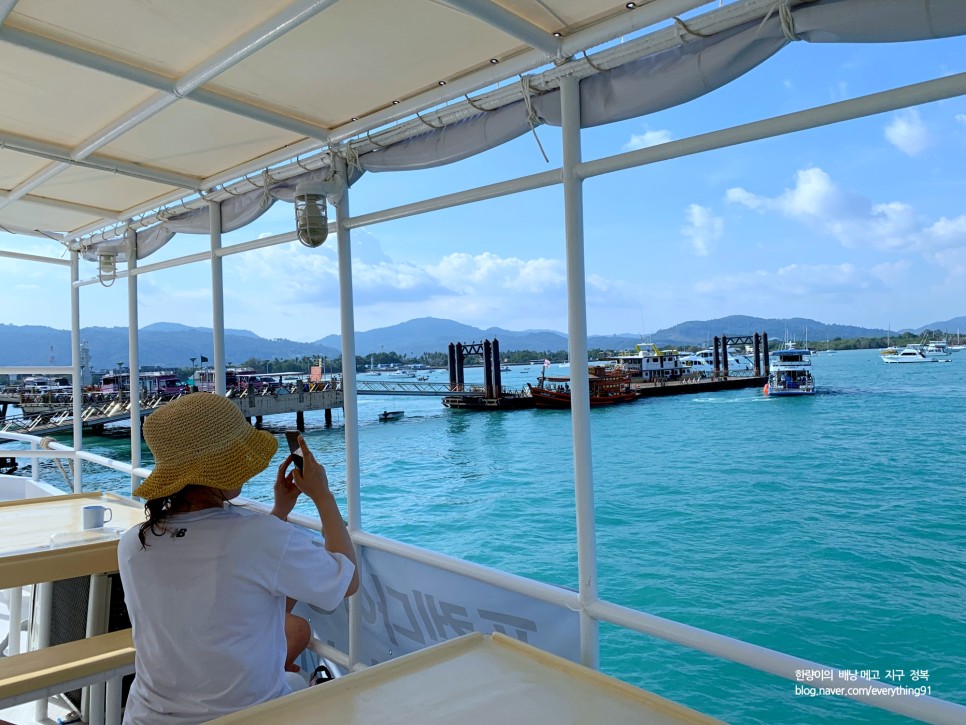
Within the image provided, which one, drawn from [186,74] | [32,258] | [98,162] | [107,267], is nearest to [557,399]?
[32,258]

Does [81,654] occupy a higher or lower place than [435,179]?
lower

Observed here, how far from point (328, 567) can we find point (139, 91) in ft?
4.71

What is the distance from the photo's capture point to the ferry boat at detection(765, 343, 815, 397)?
123ft

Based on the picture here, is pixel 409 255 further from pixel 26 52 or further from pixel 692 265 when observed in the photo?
pixel 26 52

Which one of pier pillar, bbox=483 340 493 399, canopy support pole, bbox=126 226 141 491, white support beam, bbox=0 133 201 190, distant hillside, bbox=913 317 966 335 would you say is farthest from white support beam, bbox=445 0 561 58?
distant hillside, bbox=913 317 966 335

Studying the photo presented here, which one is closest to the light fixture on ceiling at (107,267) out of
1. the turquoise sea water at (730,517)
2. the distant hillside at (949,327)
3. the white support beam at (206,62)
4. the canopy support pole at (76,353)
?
the canopy support pole at (76,353)

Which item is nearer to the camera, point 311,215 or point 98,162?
point 311,215

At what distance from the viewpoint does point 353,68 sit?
1.55m

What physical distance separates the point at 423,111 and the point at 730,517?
20.4 m


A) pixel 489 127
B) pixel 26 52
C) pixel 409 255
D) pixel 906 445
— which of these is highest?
pixel 409 255

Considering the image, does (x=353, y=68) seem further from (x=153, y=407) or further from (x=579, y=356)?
(x=153, y=407)

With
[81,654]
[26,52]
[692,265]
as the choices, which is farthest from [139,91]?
[692,265]

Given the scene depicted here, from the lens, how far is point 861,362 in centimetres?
6119

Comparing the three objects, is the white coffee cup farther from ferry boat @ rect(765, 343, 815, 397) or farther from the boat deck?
ferry boat @ rect(765, 343, 815, 397)
